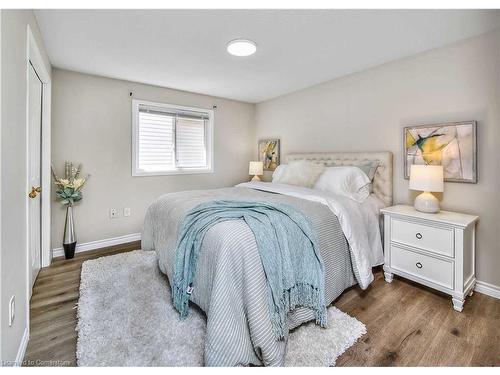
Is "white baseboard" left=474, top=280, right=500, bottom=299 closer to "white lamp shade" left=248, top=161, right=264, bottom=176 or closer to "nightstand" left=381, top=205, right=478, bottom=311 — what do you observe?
"nightstand" left=381, top=205, right=478, bottom=311

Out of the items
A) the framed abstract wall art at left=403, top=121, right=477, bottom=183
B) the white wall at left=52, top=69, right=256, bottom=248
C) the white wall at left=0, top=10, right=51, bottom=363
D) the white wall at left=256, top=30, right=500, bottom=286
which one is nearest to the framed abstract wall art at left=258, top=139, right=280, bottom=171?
the white wall at left=256, top=30, right=500, bottom=286

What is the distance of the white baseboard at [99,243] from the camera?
3027mm

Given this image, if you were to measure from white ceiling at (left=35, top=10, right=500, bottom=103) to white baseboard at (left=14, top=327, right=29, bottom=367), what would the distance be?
2.22 m

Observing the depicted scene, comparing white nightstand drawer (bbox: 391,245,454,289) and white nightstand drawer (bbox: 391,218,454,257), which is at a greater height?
white nightstand drawer (bbox: 391,218,454,257)

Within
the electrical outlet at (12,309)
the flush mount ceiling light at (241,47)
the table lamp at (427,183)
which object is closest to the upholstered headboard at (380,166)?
the table lamp at (427,183)

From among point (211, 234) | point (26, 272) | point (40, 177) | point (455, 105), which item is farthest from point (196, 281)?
point (455, 105)

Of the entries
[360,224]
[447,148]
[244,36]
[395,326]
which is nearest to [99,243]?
[244,36]

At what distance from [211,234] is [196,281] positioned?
368mm

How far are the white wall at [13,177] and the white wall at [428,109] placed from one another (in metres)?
3.09

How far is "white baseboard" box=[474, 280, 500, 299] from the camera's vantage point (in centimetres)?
212

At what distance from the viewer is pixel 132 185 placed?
3555 millimetres

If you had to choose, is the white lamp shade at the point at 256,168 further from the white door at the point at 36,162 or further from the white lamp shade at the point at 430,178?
the white door at the point at 36,162

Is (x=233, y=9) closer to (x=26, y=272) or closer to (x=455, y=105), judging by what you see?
(x=455, y=105)
